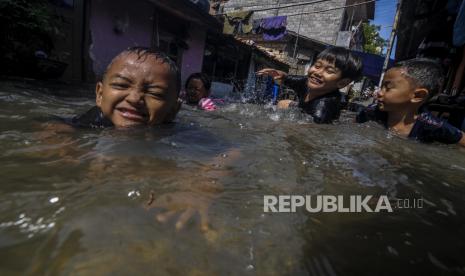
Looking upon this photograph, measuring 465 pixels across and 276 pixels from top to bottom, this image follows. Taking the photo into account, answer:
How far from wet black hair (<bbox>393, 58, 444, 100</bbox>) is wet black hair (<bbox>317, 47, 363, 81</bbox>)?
1.87ft

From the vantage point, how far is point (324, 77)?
13.1 ft

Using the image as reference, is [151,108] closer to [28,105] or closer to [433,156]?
[28,105]

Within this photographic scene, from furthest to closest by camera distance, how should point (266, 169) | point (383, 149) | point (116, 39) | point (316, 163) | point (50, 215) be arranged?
point (116, 39) → point (383, 149) → point (316, 163) → point (266, 169) → point (50, 215)

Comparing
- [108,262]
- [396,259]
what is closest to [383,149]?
[396,259]

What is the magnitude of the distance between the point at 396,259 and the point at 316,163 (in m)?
1.09

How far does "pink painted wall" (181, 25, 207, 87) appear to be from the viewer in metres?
11.4

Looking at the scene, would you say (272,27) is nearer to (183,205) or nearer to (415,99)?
(415,99)

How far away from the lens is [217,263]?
82 cm

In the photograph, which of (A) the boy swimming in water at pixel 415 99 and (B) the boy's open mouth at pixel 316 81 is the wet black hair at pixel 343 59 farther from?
(A) the boy swimming in water at pixel 415 99

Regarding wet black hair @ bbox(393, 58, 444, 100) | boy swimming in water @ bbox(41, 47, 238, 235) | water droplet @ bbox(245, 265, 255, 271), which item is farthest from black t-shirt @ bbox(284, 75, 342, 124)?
water droplet @ bbox(245, 265, 255, 271)

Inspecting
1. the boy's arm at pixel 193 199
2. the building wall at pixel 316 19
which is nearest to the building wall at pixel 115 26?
the boy's arm at pixel 193 199

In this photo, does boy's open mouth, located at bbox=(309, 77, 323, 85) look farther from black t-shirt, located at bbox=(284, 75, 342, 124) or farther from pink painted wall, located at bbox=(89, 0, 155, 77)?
pink painted wall, located at bbox=(89, 0, 155, 77)

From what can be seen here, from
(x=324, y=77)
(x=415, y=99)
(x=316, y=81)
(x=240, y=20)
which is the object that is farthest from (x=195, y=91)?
(x=240, y=20)

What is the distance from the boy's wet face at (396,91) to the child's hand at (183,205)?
3242 mm
